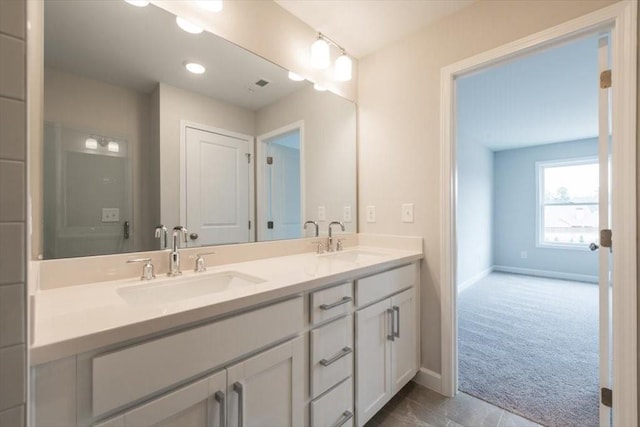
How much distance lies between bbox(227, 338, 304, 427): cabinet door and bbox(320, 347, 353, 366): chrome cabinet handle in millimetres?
129

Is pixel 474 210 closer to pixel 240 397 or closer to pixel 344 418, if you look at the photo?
pixel 344 418

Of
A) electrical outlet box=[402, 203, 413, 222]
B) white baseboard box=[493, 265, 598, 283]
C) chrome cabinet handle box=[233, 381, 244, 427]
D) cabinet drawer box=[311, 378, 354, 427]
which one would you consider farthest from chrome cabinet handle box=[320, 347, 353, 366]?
white baseboard box=[493, 265, 598, 283]

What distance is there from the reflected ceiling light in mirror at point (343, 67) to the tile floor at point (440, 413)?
215 centimetres

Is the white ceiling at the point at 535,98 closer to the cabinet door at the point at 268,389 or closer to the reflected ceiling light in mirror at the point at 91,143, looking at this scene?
the cabinet door at the point at 268,389

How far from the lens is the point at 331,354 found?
120 cm

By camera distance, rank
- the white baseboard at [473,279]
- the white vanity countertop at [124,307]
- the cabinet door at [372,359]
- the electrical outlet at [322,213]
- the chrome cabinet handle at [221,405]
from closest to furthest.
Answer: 1. the white vanity countertop at [124,307]
2. the chrome cabinet handle at [221,405]
3. the cabinet door at [372,359]
4. the electrical outlet at [322,213]
5. the white baseboard at [473,279]

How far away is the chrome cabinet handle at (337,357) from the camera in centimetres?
116

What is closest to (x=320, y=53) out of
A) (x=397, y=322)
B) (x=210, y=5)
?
(x=210, y=5)

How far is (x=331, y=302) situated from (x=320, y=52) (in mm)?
1545

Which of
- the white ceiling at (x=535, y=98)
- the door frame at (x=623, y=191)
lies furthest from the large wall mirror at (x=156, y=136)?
the door frame at (x=623, y=191)

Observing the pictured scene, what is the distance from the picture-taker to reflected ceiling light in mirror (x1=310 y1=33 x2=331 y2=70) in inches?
71.3

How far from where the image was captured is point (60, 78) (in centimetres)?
103

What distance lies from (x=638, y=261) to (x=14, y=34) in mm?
2047

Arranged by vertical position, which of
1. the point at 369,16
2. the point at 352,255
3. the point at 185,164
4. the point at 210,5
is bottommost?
the point at 352,255
